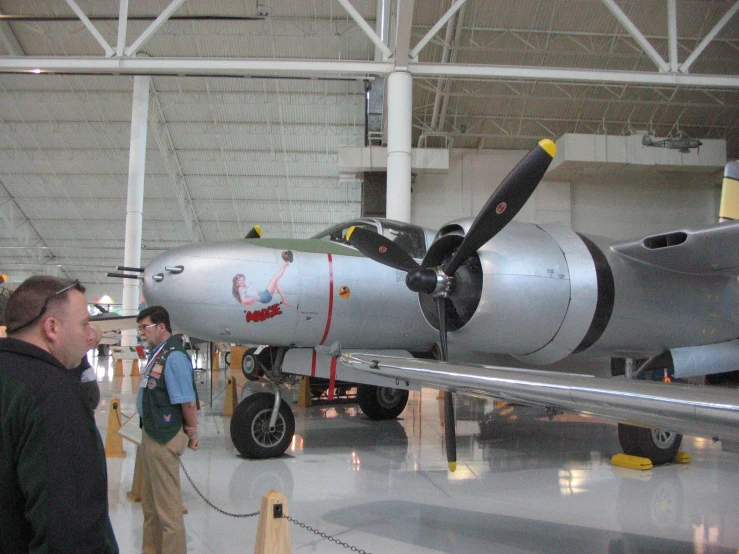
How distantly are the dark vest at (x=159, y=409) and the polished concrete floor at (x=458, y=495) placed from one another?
2.80 feet

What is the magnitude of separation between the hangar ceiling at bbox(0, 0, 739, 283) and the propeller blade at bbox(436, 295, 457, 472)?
22.1 feet

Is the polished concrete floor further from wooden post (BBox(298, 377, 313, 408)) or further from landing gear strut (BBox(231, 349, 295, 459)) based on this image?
wooden post (BBox(298, 377, 313, 408))

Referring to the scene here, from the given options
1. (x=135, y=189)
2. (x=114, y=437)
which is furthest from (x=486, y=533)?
(x=135, y=189)

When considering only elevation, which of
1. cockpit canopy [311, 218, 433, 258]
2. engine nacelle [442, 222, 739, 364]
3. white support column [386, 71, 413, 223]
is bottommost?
engine nacelle [442, 222, 739, 364]

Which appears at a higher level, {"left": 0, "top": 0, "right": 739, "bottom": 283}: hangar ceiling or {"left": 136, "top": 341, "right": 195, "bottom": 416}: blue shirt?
{"left": 0, "top": 0, "right": 739, "bottom": 283}: hangar ceiling

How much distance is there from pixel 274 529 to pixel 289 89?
802 inches

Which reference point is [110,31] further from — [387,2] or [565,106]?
[565,106]

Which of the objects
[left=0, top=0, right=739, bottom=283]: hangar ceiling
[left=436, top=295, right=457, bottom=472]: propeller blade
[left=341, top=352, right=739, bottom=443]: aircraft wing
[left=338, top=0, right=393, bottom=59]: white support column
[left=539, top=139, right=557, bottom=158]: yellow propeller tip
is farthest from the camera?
[left=0, top=0, right=739, bottom=283]: hangar ceiling

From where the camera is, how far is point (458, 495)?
575 cm

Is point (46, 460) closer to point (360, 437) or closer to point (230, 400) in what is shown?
point (360, 437)

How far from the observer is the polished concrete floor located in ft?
14.8

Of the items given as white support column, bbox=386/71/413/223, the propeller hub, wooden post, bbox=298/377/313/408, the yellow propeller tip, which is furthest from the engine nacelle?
wooden post, bbox=298/377/313/408

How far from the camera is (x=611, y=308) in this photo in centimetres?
623

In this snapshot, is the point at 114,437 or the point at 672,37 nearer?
the point at 114,437
